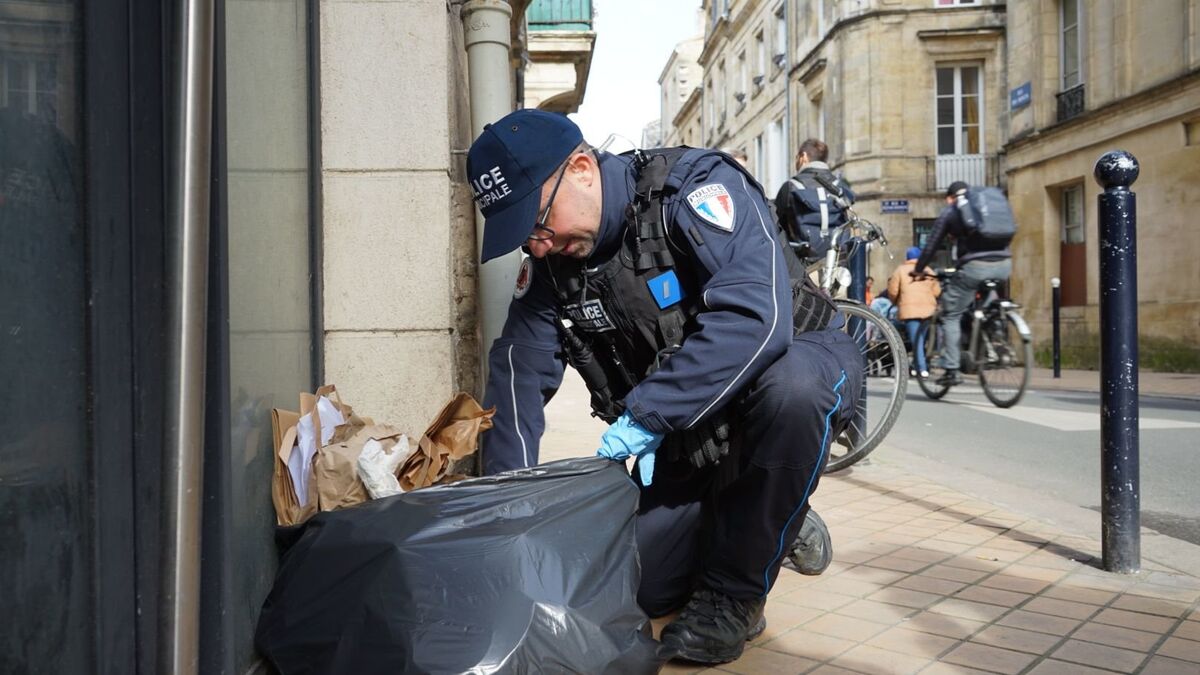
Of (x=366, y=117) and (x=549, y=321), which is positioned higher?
(x=366, y=117)

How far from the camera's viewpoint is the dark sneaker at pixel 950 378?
795 centimetres

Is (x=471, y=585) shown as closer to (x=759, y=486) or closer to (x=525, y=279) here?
(x=759, y=486)

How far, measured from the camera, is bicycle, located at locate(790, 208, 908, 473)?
4546 mm

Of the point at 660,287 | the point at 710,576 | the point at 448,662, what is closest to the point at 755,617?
the point at 710,576

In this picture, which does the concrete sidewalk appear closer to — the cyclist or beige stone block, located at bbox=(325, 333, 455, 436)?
beige stone block, located at bbox=(325, 333, 455, 436)

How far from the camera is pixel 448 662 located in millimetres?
1647

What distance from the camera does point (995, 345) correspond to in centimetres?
752

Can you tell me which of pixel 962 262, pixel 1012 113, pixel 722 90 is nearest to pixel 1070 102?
pixel 1012 113

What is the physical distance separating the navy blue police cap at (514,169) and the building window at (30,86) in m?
0.96

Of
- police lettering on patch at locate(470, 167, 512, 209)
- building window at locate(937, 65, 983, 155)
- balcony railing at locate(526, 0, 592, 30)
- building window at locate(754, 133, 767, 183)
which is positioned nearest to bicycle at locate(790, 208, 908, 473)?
police lettering on patch at locate(470, 167, 512, 209)

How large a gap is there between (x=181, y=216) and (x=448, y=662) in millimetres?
967

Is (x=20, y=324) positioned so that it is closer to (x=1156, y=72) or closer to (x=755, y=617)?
(x=755, y=617)

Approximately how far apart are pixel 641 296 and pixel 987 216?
5.86 meters

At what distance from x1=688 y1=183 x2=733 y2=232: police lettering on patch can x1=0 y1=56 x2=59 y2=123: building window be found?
4.31 feet
